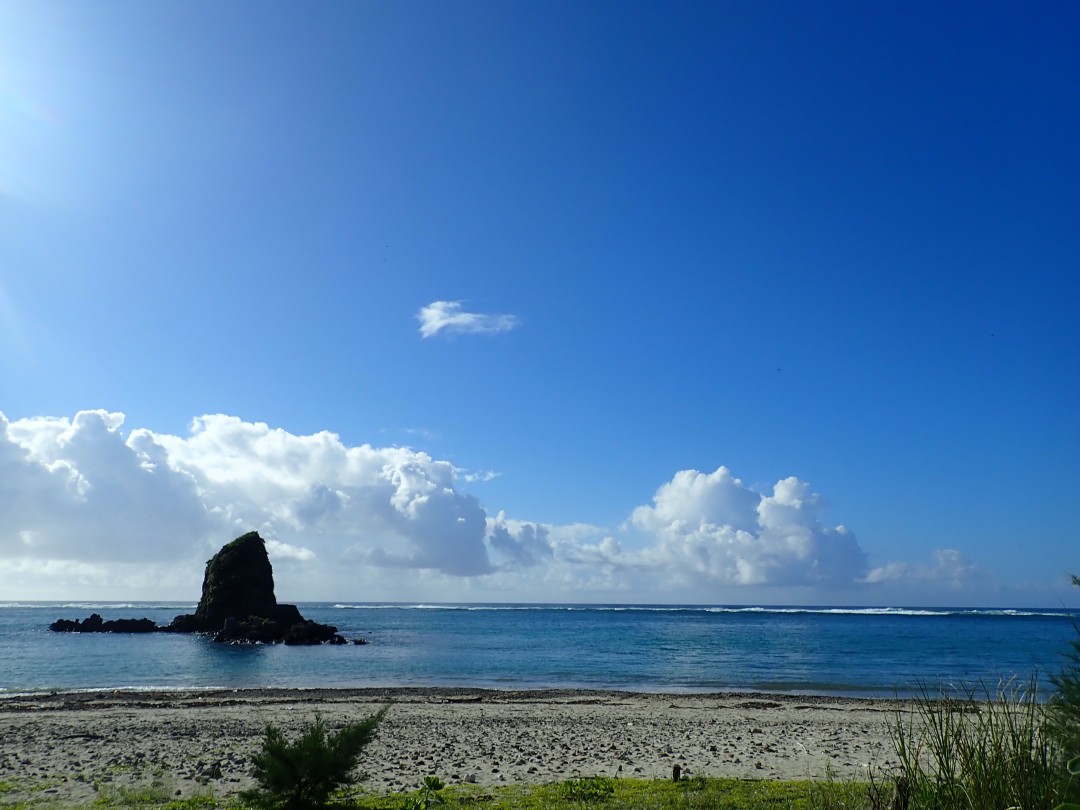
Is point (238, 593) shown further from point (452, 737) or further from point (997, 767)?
point (997, 767)

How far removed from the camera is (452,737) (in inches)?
814

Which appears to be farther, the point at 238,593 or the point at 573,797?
the point at 238,593

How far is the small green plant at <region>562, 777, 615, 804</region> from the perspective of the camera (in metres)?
12.4

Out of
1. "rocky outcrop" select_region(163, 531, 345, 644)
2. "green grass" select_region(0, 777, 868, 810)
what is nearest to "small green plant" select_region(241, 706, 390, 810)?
"green grass" select_region(0, 777, 868, 810)

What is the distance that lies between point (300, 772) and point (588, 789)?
5.09 meters

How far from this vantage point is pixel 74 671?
1892 inches

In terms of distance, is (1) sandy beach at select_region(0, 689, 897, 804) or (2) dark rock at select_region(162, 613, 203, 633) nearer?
(1) sandy beach at select_region(0, 689, 897, 804)

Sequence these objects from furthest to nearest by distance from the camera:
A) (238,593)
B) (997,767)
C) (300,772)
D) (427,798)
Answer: (238,593) → (427,798) → (300,772) → (997,767)

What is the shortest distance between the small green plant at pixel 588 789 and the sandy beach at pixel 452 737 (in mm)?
1609

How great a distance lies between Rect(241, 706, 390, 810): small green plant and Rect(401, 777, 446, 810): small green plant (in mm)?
1126

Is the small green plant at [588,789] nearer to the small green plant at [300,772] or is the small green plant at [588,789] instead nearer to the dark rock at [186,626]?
the small green plant at [300,772]

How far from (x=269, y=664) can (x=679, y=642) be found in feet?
140

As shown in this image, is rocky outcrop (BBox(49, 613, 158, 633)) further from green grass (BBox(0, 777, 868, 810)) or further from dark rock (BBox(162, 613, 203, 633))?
green grass (BBox(0, 777, 868, 810))

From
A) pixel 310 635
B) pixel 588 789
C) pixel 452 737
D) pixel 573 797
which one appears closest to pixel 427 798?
pixel 573 797
